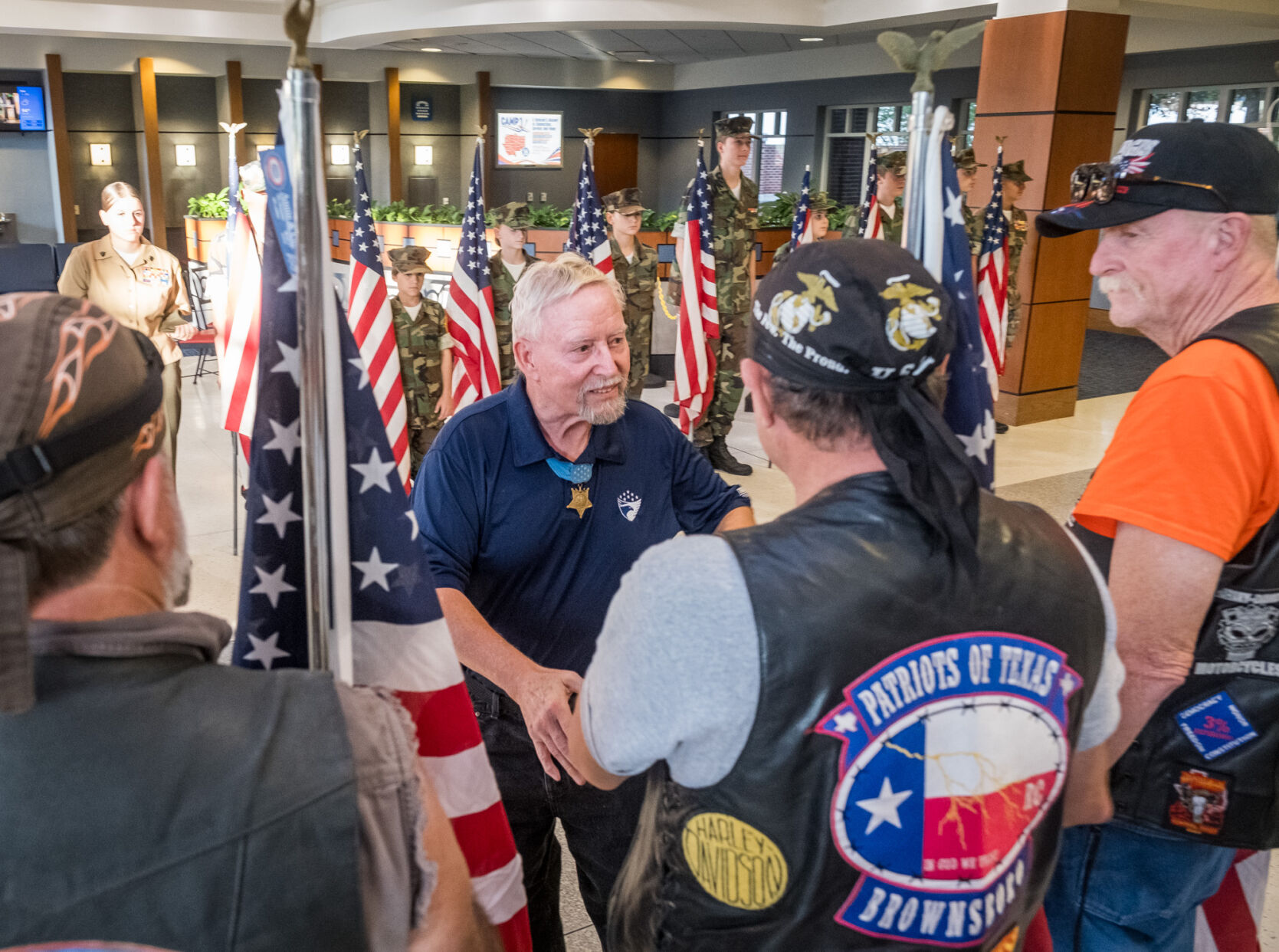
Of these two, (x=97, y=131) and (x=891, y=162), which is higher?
(x=97, y=131)

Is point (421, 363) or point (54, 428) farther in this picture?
point (421, 363)

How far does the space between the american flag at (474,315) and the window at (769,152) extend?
13350 mm

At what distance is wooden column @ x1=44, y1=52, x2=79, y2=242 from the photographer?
15.3 m

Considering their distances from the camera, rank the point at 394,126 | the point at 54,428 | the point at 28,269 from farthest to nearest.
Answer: the point at 394,126
the point at 28,269
the point at 54,428

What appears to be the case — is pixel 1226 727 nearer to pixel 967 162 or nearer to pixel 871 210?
pixel 871 210

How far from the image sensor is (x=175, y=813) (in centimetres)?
79

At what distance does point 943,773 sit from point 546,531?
43.1 inches

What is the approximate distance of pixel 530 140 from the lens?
Answer: 20.2 m

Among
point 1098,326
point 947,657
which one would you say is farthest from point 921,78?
point 1098,326

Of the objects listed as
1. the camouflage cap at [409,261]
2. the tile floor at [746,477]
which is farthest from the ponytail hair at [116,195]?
the tile floor at [746,477]

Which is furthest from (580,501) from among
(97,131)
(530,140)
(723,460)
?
(530,140)

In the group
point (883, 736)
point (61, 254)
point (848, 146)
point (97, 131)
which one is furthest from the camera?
point (848, 146)

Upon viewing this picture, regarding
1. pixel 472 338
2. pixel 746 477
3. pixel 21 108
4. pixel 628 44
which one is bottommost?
pixel 746 477

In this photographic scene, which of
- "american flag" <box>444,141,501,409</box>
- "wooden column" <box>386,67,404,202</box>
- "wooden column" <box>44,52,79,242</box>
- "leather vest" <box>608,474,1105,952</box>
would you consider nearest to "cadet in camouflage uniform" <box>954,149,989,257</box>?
"american flag" <box>444,141,501,409</box>
